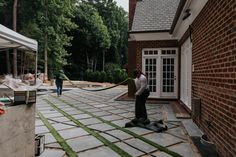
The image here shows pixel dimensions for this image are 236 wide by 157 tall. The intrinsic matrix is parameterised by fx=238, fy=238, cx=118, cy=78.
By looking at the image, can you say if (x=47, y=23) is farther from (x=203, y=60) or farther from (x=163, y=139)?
(x=163, y=139)

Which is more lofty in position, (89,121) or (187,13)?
(187,13)

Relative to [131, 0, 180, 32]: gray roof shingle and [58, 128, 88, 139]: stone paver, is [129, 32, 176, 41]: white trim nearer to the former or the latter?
[131, 0, 180, 32]: gray roof shingle

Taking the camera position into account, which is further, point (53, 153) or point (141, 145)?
point (141, 145)

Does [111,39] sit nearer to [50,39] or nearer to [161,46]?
[50,39]

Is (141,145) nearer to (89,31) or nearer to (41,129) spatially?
(41,129)

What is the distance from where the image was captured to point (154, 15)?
11609 mm

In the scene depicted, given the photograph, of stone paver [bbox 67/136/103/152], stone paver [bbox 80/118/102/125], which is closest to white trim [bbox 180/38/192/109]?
stone paver [bbox 80/118/102/125]

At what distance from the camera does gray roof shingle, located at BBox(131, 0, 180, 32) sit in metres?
10.8

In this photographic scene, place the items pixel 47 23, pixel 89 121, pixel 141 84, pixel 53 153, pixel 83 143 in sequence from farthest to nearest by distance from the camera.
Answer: pixel 47 23 → pixel 89 121 → pixel 141 84 → pixel 83 143 → pixel 53 153

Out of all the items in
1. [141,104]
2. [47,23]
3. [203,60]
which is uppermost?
[47,23]

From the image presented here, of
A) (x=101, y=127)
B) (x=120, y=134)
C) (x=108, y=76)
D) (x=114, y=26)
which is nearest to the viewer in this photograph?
(x=120, y=134)

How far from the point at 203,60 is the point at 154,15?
22.5ft

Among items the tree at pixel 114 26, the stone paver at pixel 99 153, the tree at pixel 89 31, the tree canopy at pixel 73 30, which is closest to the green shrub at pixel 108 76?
the tree canopy at pixel 73 30

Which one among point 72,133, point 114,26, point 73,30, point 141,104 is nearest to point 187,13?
point 141,104
